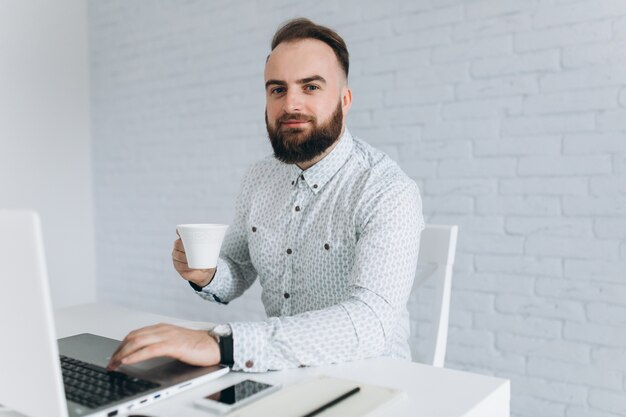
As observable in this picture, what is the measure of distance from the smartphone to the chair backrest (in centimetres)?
59

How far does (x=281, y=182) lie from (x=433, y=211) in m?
0.83

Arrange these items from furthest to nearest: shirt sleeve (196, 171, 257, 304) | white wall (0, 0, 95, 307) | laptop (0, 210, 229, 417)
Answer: white wall (0, 0, 95, 307) < shirt sleeve (196, 171, 257, 304) < laptop (0, 210, 229, 417)

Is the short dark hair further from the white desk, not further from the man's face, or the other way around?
the white desk

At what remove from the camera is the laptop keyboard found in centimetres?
70

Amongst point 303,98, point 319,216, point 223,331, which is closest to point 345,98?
point 303,98

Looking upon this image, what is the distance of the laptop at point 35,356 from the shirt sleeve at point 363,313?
14 cm

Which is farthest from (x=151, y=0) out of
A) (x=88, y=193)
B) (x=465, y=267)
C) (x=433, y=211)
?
(x=465, y=267)

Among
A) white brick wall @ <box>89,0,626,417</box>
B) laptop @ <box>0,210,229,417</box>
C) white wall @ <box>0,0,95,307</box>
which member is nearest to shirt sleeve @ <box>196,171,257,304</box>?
laptop @ <box>0,210,229,417</box>

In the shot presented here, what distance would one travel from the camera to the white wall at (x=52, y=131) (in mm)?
2838

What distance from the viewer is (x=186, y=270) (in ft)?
3.79

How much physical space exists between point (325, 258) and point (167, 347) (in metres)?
0.48

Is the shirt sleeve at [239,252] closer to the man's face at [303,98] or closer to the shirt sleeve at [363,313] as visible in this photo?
the man's face at [303,98]

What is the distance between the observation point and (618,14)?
1646mm

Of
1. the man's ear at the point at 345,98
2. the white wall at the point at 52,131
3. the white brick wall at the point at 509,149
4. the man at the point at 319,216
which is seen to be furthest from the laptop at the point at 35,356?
the white wall at the point at 52,131
